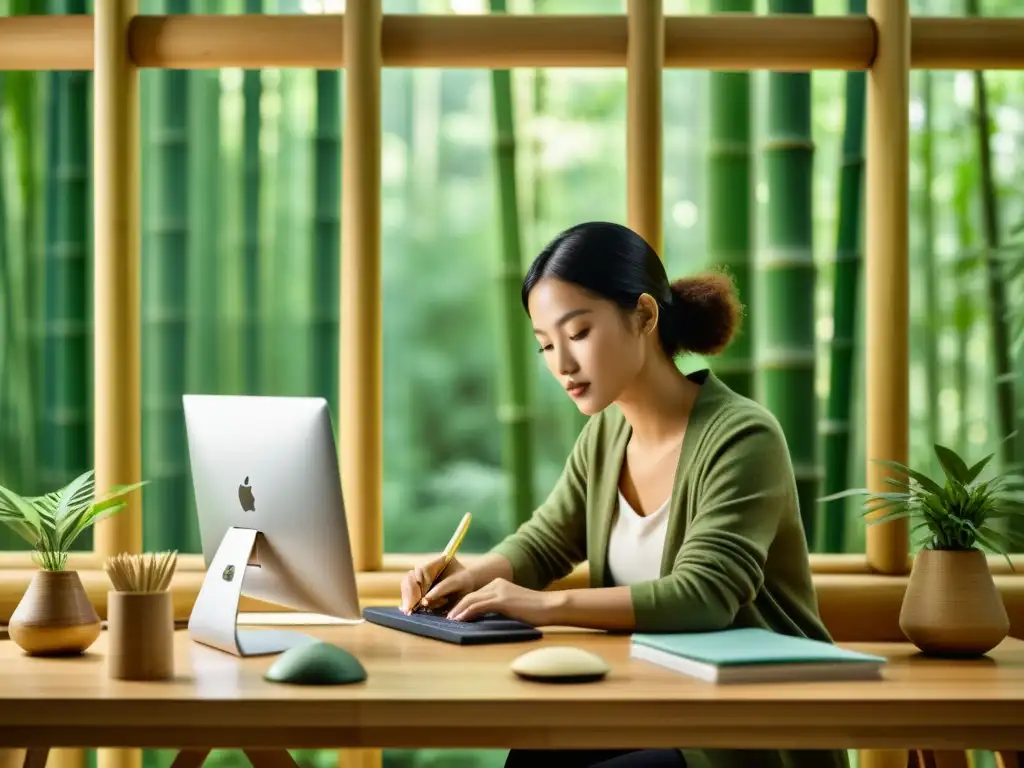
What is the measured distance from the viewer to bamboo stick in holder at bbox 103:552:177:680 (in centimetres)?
155

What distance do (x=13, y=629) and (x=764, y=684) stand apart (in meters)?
1.09

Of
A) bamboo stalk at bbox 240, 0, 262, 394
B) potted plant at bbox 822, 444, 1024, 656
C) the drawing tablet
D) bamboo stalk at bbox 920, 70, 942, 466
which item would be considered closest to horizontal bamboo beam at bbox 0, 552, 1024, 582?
bamboo stalk at bbox 920, 70, 942, 466

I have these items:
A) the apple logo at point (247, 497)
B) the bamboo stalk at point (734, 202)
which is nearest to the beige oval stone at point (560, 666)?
the apple logo at point (247, 497)

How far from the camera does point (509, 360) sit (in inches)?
106

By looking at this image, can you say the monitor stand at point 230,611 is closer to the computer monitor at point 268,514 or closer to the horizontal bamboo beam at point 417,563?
the computer monitor at point 268,514

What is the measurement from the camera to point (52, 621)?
1.75 meters

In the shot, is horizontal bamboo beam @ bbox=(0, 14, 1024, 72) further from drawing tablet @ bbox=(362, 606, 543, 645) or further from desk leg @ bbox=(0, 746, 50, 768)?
desk leg @ bbox=(0, 746, 50, 768)

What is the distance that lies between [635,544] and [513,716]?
79 cm

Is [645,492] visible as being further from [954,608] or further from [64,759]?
[64,759]

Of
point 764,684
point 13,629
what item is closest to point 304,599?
point 13,629

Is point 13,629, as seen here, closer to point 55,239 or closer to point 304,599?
point 304,599

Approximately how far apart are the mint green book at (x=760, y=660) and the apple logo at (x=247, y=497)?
24.7 inches

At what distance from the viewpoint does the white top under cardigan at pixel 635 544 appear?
211 cm

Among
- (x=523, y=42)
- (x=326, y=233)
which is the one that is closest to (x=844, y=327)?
(x=523, y=42)
